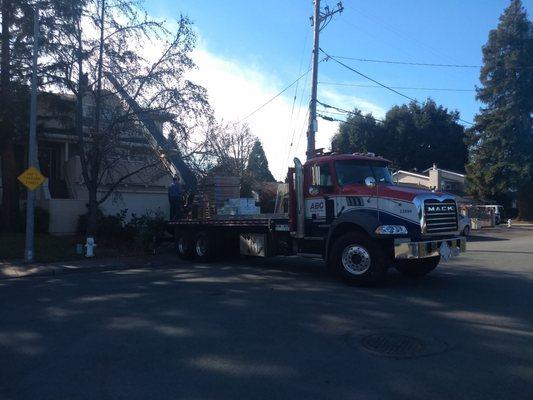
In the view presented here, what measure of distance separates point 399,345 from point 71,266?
1060 cm

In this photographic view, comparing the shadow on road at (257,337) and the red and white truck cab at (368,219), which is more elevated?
the red and white truck cab at (368,219)

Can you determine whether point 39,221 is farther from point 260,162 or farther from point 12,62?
point 260,162

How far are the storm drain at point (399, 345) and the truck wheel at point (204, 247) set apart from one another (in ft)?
28.8

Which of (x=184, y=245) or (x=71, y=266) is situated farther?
(x=184, y=245)

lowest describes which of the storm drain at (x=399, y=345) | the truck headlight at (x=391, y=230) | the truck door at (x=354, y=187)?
the storm drain at (x=399, y=345)

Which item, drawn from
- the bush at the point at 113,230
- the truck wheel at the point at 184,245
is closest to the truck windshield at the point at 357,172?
the truck wheel at the point at 184,245

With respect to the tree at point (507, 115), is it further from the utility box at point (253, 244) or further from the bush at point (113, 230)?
the utility box at point (253, 244)

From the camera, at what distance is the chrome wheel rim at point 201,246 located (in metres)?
15.2

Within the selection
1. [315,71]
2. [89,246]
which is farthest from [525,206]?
[89,246]

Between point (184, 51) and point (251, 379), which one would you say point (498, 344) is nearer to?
point (251, 379)

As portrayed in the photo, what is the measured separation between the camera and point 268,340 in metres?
6.45

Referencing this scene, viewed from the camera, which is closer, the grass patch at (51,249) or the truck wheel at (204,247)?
the truck wheel at (204,247)

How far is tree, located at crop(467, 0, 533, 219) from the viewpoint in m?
46.1

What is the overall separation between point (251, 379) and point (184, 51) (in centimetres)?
1407
